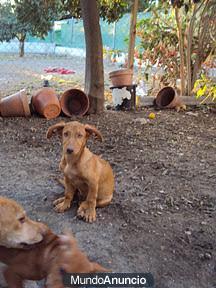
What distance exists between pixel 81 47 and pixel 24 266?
14714 mm

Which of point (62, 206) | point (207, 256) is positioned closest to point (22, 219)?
point (62, 206)

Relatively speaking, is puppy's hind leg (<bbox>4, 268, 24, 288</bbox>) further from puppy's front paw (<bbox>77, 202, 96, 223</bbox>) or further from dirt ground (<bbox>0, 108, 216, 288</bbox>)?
puppy's front paw (<bbox>77, 202, 96, 223</bbox>)

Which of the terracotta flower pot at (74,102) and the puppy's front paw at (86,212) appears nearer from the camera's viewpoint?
the puppy's front paw at (86,212)

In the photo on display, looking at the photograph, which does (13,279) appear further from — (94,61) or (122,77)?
(122,77)

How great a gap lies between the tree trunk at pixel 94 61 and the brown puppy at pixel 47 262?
385cm

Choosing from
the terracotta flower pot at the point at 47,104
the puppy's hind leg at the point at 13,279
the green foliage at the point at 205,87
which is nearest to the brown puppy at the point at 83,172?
the puppy's hind leg at the point at 13,279

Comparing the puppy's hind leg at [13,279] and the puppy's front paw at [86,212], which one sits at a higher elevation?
the puppy's hind leg at [13,279]

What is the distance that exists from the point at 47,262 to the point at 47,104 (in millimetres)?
3614

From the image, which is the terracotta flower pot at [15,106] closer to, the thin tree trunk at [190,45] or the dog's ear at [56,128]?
the dog's ear at [56,128]

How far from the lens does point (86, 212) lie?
2945 mm

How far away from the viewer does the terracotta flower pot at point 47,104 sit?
5.45 meters

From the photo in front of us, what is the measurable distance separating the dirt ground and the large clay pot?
0.80m

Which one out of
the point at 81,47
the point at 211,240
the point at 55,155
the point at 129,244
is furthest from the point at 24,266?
the point at 81,47

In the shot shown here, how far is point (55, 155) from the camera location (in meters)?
4.30
